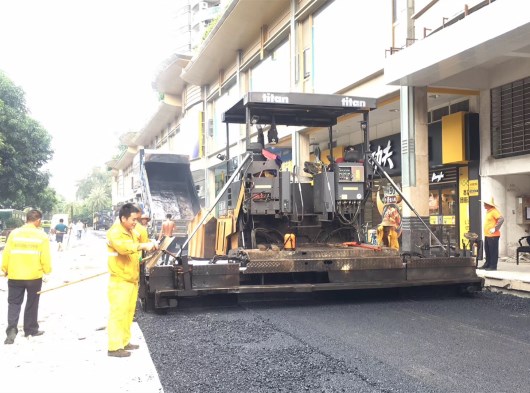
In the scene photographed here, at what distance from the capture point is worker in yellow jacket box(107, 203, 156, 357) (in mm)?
5027

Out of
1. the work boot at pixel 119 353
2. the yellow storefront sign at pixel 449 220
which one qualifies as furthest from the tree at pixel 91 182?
the work boot at pixel 119 353

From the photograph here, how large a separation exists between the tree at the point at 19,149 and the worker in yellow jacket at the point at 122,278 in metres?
30.1

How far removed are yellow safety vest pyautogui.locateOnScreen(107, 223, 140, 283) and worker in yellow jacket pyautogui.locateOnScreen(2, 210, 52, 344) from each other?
143 cm

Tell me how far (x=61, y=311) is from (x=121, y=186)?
60025mm

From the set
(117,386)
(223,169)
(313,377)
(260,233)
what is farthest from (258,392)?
(223,169)

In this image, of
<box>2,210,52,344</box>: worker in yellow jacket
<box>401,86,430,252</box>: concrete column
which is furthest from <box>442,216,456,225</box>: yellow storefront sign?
<box>2,210,52,344</box>: worker in yellow jacket

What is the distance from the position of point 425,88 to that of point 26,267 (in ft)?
30.4

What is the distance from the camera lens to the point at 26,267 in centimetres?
604

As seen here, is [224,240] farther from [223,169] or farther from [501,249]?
[501,249]

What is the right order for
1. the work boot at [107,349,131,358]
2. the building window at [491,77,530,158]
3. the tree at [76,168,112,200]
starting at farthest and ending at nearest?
the tree at [76,168,112,200] < the building window at [491,77,530,158] < the work boot at [107,349,131,358]

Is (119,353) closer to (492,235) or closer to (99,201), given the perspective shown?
(492,235)

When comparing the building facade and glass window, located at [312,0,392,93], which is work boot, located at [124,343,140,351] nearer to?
the building facade

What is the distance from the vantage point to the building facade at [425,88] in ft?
31.9

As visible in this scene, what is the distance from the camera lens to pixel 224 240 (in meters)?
8.41
